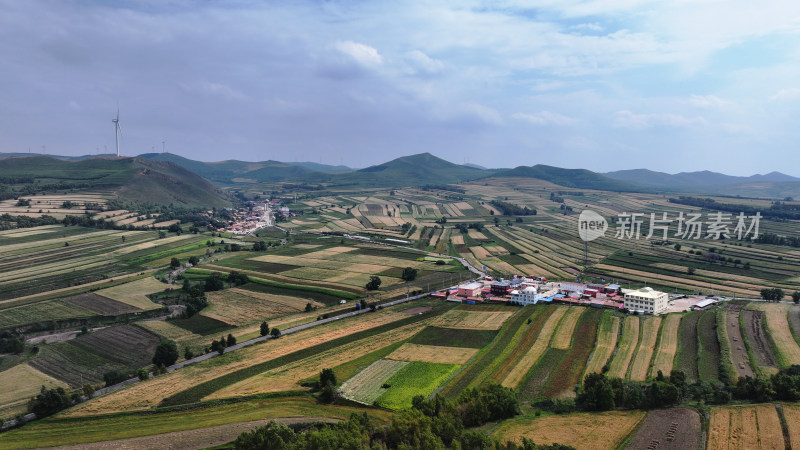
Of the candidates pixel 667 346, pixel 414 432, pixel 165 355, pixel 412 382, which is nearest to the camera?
pixel 414 432

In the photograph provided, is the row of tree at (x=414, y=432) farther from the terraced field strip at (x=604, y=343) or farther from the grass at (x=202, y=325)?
the grass at (x=202, y=325)

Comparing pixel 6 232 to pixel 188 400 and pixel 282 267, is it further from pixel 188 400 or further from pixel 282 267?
pixel 188 400

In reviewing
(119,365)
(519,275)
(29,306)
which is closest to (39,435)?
(119,365)

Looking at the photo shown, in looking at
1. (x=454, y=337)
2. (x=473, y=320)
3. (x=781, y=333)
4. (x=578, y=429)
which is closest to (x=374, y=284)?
(x=473, y=320)

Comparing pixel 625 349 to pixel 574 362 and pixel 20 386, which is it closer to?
pixel 574 362

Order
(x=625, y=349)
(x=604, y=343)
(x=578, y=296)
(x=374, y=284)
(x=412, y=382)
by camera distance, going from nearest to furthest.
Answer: (x=412, y=382) → (x=625, y=349) → (x=604, y=343) → (x=578, y=296) → (x=374, y=284)

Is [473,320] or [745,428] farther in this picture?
[473,320]

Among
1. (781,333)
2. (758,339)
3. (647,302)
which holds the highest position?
(647,302)

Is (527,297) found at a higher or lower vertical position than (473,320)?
higher
